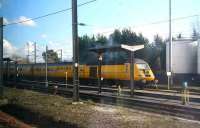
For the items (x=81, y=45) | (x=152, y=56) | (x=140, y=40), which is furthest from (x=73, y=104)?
(x=81, y=45)

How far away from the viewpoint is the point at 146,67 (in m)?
29.7

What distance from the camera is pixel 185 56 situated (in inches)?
1453

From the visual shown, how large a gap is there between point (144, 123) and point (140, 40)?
157 ft

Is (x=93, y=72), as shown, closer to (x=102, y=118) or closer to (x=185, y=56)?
(x=185, y=56)

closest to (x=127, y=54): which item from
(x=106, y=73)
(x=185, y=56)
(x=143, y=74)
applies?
(x=143, y=74)

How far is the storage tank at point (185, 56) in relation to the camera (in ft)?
121

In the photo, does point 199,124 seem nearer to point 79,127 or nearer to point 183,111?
point 183,111

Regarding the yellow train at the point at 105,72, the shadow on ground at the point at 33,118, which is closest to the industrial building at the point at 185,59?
the yellow train at the point at 105,72

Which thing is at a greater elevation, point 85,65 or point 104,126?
point 85,65

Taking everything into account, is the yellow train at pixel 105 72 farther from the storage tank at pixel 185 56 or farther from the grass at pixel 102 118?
the grass at pixel 102 118

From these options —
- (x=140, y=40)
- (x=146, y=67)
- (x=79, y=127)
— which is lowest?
(x=79, y=127)

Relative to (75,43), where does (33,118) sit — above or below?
below

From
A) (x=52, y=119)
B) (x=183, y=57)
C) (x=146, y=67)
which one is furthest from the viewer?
(x=183, y=57)

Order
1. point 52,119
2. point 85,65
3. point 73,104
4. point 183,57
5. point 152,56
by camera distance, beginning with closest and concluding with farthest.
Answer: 1. point 52,119
2. point 73,104
3. point 85,65
4. point 183,57
5. point 152,56
